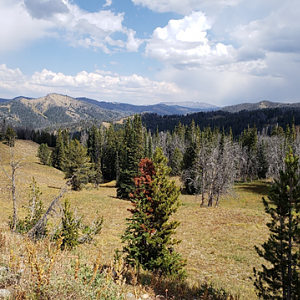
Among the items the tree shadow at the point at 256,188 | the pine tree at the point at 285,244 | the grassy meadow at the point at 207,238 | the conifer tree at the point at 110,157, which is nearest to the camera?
the pine tree at the point at 285,244

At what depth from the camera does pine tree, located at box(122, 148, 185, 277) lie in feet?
32.2

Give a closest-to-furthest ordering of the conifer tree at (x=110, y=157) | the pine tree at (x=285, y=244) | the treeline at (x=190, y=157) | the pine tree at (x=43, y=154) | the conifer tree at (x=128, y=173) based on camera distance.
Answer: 1. the pine tree at (x=285, y=244)
2. the treeline at (x=190, y=157)
3. the conifer tree at (x=128, y=173)
4. the pine tree at (x=43, y=154)
5. the conifer tree at (x=110, y=157)

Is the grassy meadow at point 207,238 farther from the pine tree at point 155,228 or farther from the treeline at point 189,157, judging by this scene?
the treeline at point 189,157

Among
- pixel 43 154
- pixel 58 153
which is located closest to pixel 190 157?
pixel 43 154

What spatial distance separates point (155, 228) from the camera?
1080cm

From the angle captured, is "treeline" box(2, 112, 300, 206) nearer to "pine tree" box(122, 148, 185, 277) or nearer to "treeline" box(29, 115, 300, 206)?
"treeline" box(29, 115, 300, 206)

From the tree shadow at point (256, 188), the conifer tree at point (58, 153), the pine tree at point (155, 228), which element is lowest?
the tree shadow at point (256, 188)

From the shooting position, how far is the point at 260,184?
60.7 m

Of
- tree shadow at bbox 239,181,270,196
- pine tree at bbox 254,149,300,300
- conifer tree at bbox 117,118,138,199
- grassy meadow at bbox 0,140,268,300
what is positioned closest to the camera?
pine tree at bbox 254,149,300,300

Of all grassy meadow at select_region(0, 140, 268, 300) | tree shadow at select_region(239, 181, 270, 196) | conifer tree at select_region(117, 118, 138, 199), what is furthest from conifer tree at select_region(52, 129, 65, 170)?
tree shadow at select_region(239, 181, 270, 196)

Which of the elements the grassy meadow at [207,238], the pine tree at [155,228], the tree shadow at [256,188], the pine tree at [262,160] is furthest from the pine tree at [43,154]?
the pine tree at [155,228]

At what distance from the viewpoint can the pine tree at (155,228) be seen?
981 centimetres

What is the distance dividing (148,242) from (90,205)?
2228 centimetres

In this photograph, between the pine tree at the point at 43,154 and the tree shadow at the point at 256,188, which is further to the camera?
the pine tree at the point at 43,154
